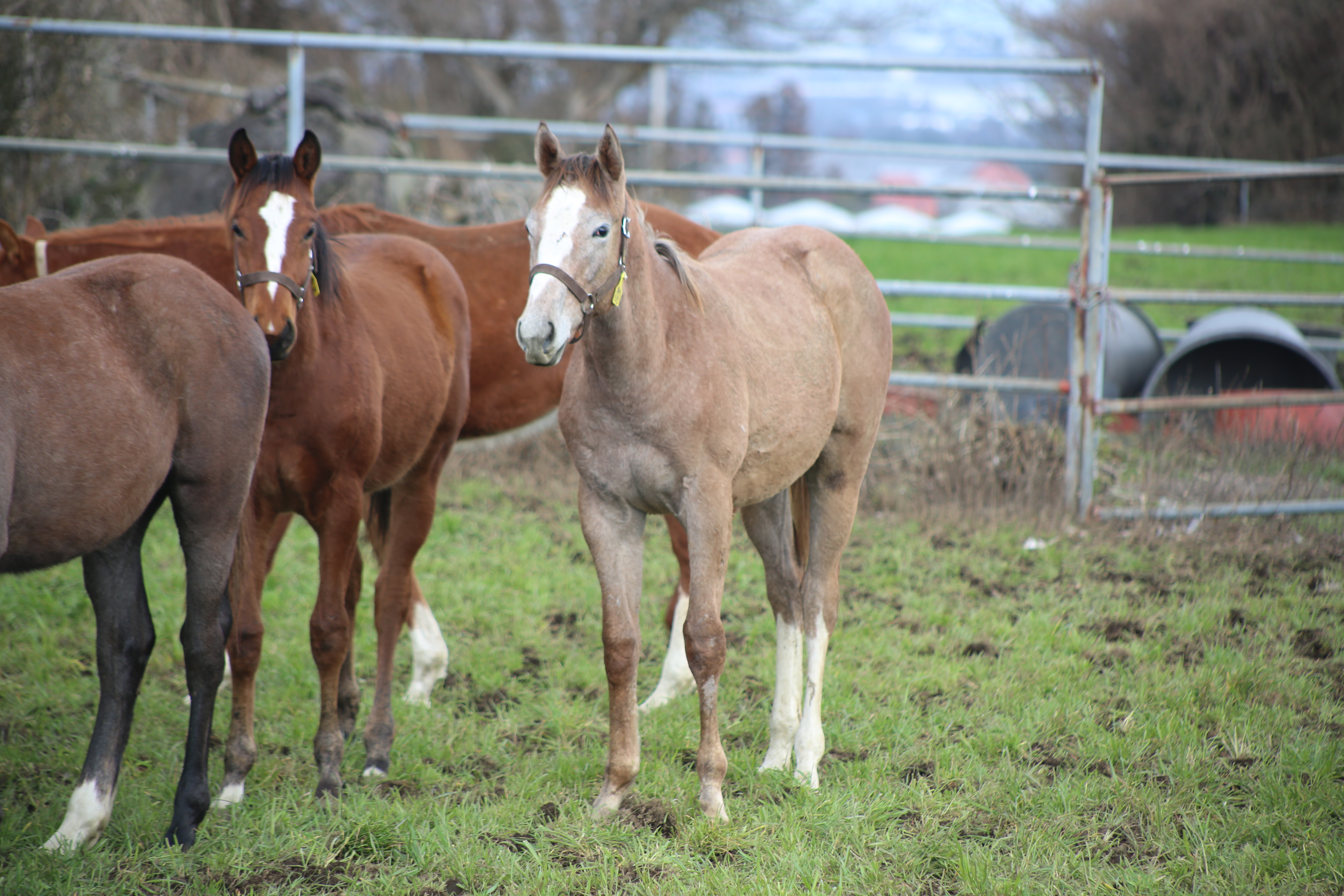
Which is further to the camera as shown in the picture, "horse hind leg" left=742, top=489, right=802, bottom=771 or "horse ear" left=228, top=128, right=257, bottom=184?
"horse hind leg" left=742, top=489, right=802, bottom=771

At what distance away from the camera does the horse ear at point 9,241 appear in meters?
3.80

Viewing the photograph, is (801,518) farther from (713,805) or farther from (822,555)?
(713,805)

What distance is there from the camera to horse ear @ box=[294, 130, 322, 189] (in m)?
3.15

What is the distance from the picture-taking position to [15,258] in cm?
385

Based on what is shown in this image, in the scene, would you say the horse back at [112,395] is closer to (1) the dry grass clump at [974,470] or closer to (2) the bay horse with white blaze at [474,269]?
(2) the bay horse with white blaze at [474,269]

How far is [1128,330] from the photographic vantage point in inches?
294

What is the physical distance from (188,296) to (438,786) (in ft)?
5.66

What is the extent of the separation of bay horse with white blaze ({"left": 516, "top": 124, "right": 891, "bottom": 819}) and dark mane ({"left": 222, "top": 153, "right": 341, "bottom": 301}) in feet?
3.03

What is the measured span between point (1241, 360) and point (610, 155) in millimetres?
6680

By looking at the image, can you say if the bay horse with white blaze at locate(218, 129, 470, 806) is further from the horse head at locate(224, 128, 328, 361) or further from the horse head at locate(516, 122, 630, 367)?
the horse head at locate(516, 122, 630, 367)

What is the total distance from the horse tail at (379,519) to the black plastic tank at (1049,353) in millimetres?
3855

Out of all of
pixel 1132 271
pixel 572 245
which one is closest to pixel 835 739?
pixel 572 245

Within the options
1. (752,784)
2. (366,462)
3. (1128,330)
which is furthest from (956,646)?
(1128,330)

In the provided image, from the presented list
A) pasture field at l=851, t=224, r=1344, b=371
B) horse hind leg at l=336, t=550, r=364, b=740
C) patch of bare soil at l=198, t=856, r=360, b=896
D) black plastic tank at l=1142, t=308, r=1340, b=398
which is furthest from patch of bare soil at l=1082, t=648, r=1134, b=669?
pasture field at l=851, t=224, r=1344, b=371
